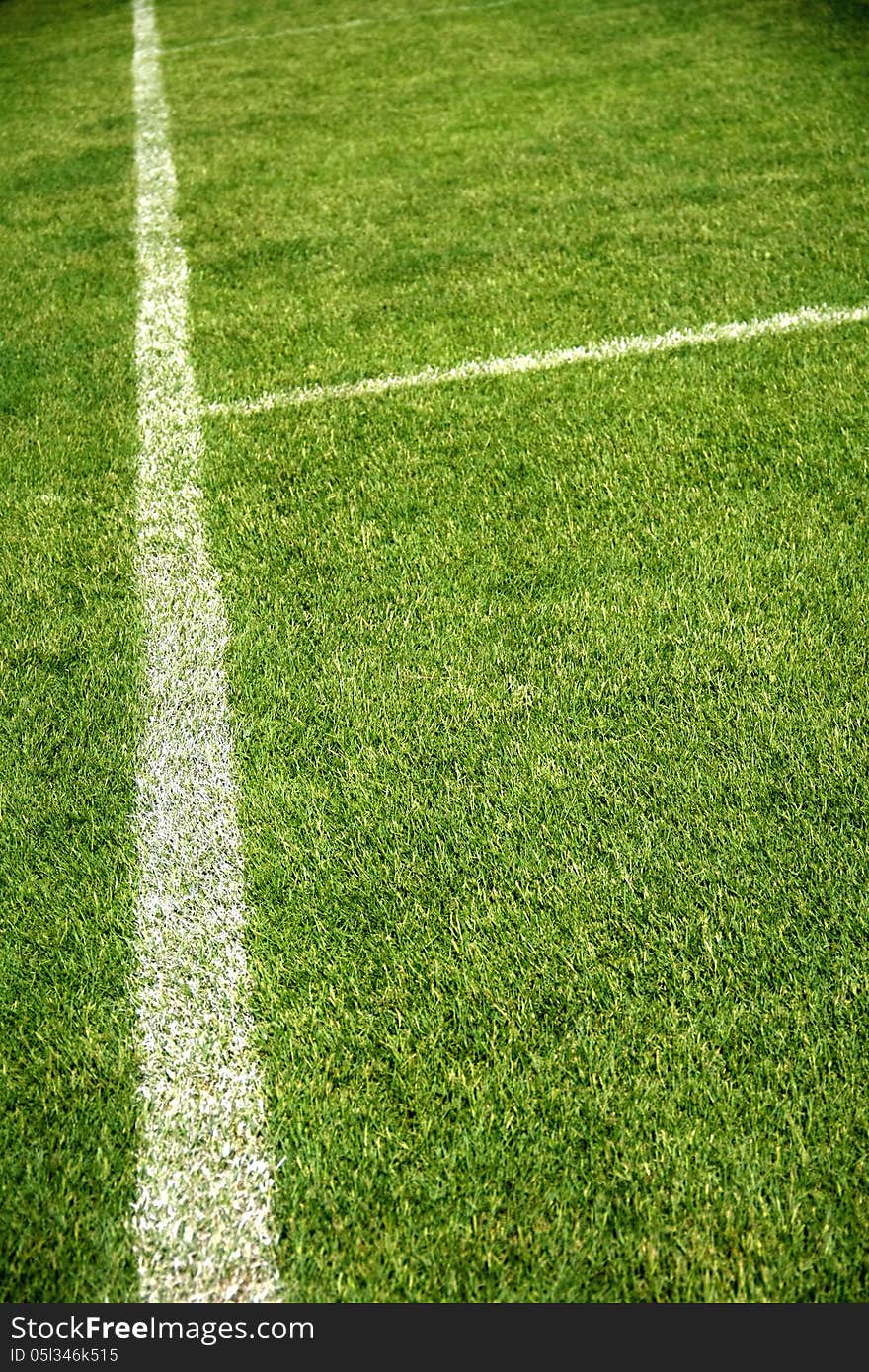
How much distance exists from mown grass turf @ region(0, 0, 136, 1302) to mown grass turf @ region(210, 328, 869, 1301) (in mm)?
255

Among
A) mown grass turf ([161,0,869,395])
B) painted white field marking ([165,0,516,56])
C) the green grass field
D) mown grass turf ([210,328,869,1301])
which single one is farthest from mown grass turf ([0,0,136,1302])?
painted white field marking ([165,0,516,56])

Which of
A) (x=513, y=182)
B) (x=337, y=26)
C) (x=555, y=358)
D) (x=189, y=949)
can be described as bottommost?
(x=189, y=949)

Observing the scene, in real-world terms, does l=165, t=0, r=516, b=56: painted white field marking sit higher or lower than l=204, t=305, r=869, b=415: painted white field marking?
higher

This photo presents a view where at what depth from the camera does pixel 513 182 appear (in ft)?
14.7

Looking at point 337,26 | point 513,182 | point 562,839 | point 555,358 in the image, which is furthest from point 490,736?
point 337,26

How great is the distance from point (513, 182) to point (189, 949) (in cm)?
394

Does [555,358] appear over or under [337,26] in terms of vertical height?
under

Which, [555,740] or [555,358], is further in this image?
[555,358]

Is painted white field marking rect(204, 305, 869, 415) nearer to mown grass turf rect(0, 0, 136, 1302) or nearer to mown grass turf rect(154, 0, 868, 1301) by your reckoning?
mown grass turf rect(154, 0, 868, 1301)

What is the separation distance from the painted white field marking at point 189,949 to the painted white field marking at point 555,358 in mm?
340

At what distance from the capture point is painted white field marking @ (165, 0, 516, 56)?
7.20m

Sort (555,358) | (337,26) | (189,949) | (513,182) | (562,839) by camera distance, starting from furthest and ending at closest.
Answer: (337,26) < (513,182) < (555,358) < (562,839) < (189,949)

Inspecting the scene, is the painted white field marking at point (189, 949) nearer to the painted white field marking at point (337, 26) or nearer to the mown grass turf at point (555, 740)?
the mown grass turf at point (555, 740)

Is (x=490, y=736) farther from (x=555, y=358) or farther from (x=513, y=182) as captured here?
(x=513, y=182)
